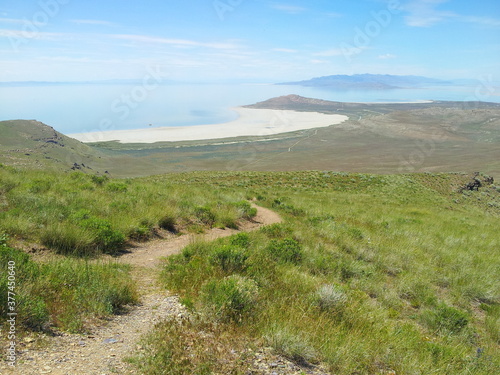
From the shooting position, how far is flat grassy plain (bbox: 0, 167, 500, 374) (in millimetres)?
3375

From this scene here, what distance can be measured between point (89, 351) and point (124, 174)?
65.0m

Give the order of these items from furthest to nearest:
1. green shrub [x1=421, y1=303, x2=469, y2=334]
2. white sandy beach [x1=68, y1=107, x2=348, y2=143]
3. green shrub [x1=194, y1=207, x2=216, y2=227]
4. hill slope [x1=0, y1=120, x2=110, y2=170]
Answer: white sandy beach [x1=68, y1=107, x2=348, y2=143] < hill slope [x1=0, y1=120, x2=110, y2=170] < green shrub [x1=194, y1=207, x2=216, y2=227] < green shrub [x1=421, y1=303, x2=469, y2=334]

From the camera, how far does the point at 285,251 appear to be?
6711mm

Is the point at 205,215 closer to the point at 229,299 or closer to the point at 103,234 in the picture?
the point at 103,234

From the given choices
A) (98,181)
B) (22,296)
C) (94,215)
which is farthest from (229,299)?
(98,181)

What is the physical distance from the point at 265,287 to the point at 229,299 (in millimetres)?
1121

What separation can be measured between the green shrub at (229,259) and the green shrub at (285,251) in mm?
1167

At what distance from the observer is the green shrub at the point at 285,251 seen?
21.3 feet

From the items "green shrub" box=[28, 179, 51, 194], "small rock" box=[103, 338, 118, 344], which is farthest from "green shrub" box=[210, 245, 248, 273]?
"green shrub" box=[28, 179, 51, 194]

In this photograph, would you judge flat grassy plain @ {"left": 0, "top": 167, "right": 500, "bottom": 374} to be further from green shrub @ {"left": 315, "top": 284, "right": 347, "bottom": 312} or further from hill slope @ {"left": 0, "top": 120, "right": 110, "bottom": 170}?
hill slope @ {"left": 0, "top": 120, "right": 110, "bottom": 170}

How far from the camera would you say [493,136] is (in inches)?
3777

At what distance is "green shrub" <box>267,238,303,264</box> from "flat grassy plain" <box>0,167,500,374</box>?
0.03m

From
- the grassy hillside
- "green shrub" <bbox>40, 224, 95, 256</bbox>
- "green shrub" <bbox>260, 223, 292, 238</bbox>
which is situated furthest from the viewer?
"green shrub" <bbox>260, 223, 292, 238</bbox>

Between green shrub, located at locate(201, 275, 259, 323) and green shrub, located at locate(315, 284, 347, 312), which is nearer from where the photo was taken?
green shrub, located at locate(201, 275, 259, 323)
